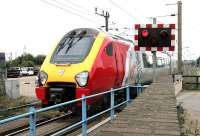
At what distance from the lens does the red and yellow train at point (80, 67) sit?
40.2 ft

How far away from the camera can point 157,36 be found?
11500 millimetres

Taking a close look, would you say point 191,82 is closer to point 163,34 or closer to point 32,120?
point 163,34

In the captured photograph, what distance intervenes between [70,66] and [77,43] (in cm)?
116

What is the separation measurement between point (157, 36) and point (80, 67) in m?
2.54

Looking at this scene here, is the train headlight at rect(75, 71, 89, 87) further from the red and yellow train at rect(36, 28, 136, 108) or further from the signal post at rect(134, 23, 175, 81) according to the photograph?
the signal post at rect(134, 23, 175, 81)

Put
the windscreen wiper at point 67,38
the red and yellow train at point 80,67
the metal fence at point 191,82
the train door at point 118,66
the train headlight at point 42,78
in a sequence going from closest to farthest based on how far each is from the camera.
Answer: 1. the red and yellow train at point 80,67
2. the train headlight at point 42,78
3. the windscreen wiper at point 67,38
4. the train door at point 118,66
5. the metal fence at point 191,82

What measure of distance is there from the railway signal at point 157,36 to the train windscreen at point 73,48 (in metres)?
2.12

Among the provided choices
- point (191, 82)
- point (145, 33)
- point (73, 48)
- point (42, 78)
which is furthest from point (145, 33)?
point (191, 82)

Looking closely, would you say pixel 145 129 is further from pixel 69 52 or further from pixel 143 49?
pixel 69 52

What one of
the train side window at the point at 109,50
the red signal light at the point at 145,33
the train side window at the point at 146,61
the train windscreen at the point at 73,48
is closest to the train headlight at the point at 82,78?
the train windscreen at the point at 73,48

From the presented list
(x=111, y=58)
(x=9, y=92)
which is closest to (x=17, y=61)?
(x=9, y=92)

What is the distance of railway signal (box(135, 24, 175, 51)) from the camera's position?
11.4 meters

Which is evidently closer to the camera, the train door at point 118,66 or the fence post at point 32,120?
the fence post at point 32,120

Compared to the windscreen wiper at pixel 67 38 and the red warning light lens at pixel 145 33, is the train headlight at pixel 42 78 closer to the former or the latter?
the windscreen wiper at pixel 67 38
